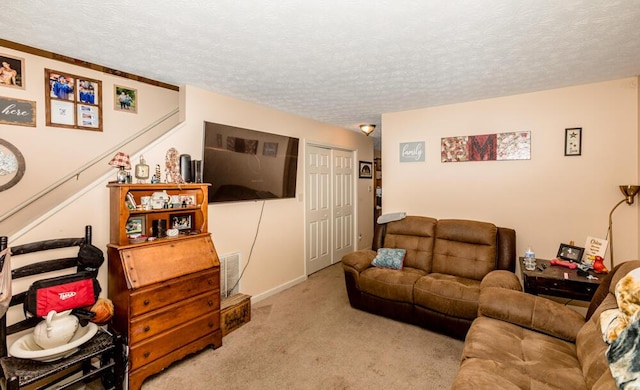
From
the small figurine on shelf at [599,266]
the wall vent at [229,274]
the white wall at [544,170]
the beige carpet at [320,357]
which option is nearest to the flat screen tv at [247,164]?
the wall vent at [229,274]

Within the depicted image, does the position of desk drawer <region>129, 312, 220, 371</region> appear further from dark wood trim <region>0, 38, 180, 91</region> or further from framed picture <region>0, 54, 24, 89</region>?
dark wood trim <region>0, 38, 180, 91</region>

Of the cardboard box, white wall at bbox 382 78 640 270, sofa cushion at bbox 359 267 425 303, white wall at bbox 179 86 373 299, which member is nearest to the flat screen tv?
white wall at bbox 179 86 373 299

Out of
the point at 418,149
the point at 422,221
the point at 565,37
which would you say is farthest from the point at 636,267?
the point at 418,149

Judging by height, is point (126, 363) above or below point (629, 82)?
below

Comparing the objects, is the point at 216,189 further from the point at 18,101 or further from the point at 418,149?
the point at 418,149

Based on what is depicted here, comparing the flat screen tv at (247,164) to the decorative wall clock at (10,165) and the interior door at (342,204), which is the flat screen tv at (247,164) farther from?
the decorative wall clock at (10,165)

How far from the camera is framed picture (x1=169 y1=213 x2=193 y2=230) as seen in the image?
108 inches

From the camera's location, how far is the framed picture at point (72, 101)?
2.49m

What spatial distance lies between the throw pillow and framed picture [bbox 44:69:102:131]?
3233 mm

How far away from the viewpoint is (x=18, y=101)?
2.31 metres

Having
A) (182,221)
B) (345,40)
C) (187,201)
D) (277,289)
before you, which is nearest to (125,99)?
(187,201)

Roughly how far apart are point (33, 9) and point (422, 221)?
373 cm

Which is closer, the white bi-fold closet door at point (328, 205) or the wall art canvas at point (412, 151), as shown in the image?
the wall art canvas at point (412, 151)

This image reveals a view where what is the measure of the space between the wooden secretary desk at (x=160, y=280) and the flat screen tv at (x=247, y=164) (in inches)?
15.3
